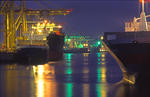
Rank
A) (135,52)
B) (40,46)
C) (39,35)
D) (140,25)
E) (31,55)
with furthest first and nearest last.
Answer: (39,35), (40,46), (31,55), (140,25), (135,52)

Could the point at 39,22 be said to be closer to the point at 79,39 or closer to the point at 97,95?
the point at 97,95

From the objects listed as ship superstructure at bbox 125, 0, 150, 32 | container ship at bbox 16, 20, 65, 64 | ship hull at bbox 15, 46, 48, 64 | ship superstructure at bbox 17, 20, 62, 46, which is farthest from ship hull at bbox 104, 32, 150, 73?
ship superstructure at bbox 17, 20, 62, 46

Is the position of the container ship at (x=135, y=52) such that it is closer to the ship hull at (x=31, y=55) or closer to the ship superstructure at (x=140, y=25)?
the ship superstructure at (x=140, y=25)

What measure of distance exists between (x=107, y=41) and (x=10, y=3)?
4031 centimetres

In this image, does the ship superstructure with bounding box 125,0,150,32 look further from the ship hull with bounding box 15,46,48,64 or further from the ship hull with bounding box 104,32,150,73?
the ship hull with bounding box 15,46,48,64

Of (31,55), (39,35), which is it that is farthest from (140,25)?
(39,35)

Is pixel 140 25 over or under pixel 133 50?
over

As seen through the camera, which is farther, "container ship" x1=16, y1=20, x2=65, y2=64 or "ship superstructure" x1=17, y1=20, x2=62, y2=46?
"ship superstructure" x1=17, y1=20, x2=62, y2=46

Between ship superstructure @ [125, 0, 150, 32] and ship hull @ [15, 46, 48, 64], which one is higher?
ship superstructure @ [125, 0, 150, 32]

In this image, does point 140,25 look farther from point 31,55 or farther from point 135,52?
point 31,55

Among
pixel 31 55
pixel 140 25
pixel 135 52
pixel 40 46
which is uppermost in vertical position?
pixel 140 25

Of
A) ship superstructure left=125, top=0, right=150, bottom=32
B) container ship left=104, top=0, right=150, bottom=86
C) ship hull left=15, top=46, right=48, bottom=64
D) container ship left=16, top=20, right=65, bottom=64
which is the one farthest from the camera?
container ship left=16, top=20, right=65, bottom=64

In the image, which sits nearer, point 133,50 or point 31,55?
point 133,50

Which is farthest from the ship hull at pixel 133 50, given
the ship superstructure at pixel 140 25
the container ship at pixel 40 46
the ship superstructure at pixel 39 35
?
the ship superstructure at pixel 39 35
